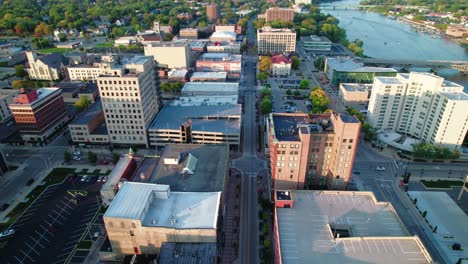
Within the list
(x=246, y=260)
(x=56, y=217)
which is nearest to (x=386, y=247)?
(x=246, y=260)

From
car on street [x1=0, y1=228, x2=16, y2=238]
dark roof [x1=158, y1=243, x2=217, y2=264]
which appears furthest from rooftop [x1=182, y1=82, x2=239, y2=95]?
dark roof [x1=158, y1=243, x2=217, y2=264]

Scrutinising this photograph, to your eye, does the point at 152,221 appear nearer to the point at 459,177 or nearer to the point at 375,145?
the point at 375,145

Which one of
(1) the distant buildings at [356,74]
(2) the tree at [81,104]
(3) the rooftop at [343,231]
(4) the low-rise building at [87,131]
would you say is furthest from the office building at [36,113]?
(1) the distant buildings at [356,74]

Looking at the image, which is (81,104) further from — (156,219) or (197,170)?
(156,219)

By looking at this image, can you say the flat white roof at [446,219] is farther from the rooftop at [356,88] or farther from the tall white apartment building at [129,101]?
the tall white apartment building at [129,101]

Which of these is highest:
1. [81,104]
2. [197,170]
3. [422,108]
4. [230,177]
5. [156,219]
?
[422,108]

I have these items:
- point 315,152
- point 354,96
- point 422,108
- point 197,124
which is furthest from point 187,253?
point 354,96
